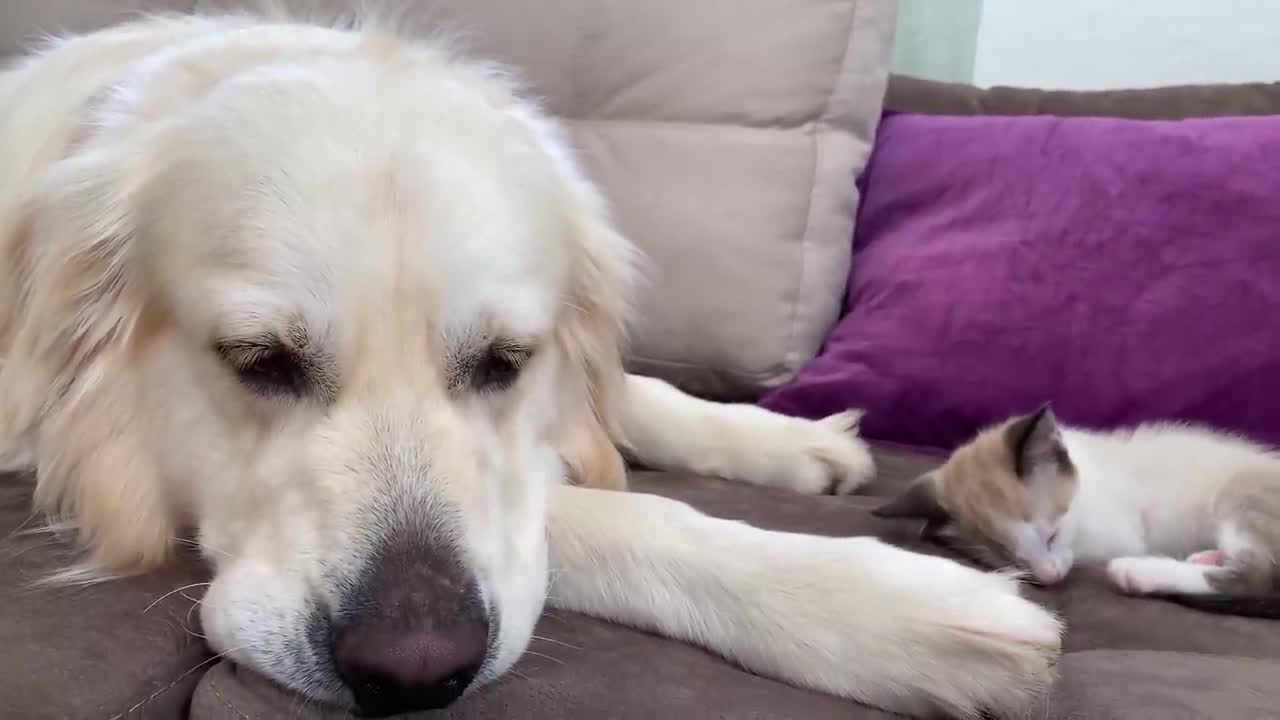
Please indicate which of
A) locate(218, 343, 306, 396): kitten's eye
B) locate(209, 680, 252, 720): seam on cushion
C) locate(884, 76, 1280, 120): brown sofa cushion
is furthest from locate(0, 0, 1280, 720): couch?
locate(884, 76, 1280, 120): brown sofa cushion

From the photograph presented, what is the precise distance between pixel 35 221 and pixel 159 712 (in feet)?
2.29

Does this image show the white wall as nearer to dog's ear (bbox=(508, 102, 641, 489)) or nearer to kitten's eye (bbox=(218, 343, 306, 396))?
dog's ear (bbox=(508, 102, 641, 489))

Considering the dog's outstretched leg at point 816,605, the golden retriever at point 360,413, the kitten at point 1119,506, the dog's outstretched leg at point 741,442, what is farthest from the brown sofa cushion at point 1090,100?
the dog's outstretched leg at point 816,605

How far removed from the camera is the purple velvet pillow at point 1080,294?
1570 mm

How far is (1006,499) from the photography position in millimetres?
1437

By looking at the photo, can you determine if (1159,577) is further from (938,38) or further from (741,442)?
(938,38)

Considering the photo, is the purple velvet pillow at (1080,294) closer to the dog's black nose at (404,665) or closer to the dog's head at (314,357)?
the dog's head at (314,357)

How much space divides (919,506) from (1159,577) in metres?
0.30

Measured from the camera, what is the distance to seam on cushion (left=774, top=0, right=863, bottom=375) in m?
1.89

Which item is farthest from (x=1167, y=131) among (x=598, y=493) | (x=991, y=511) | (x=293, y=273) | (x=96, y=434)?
(x=96, y=434)

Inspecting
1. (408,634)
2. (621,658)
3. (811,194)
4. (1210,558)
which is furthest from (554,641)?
(811,194)

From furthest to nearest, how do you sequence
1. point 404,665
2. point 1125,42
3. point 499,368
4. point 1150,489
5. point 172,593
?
point 1125,42 → point 1150,489 → point 499,368 → point 172,593 → point 404,665

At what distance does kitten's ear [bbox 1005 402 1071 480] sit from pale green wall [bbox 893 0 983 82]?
158 centimetres

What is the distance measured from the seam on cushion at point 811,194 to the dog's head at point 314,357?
26.9 inches
